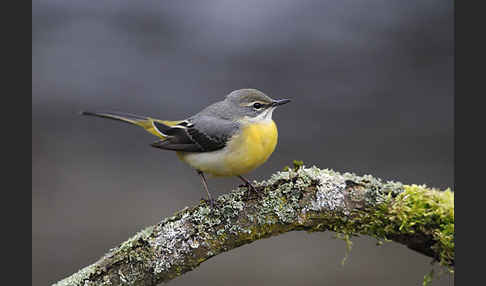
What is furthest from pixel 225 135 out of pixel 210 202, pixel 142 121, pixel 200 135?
pixel 142 121

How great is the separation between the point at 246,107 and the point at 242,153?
0.48 metres

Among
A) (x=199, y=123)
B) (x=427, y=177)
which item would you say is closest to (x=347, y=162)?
(x=427, y=177)

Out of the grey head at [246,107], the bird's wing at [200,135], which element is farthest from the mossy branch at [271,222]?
the grey head at [246,107]

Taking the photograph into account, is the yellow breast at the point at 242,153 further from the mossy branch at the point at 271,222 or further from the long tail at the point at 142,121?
the long tail at the point at 142,121

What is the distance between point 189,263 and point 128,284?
46cm

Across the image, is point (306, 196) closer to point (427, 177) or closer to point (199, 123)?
point (199, 123)

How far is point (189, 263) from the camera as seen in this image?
135 inches

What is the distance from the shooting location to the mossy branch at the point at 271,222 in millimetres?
3244

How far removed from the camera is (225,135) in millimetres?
3805

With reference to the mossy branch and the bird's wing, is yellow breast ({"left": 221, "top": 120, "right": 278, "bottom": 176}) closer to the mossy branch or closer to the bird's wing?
the bird's wing

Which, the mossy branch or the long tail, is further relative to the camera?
the long tail

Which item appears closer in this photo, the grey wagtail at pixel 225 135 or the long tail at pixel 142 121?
the grey wagtail at pixel 225 135

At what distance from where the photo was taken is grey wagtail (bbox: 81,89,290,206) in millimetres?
3719

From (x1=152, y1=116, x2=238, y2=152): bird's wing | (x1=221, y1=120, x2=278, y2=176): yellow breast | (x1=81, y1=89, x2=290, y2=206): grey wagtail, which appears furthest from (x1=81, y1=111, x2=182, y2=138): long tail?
A: (x1=221, y1=120, x2=278, y2=176): yellow breast
